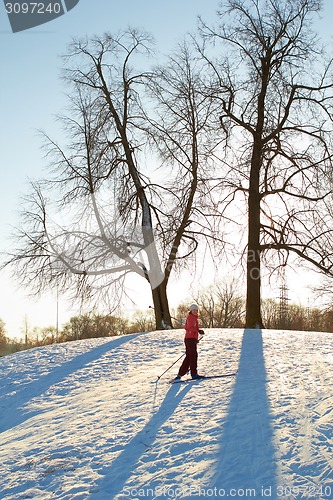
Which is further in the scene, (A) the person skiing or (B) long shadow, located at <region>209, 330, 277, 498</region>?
(A) the person skiing

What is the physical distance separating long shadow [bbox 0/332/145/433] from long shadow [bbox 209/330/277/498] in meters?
4.28

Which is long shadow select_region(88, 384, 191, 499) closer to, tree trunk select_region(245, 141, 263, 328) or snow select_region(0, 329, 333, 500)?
snow select_region(0, 329, 333, 500)

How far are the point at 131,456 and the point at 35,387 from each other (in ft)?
17.0

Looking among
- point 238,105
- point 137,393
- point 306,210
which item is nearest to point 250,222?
point 306,210

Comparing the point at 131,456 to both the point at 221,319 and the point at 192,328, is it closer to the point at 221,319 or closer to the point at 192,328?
the point at 192,328

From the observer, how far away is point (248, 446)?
6848mm

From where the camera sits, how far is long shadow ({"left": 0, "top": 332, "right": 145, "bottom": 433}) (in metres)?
9.77

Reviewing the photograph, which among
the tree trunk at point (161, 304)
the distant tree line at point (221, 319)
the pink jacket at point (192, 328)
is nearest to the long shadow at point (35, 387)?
the pink jacket at point (192, 328)

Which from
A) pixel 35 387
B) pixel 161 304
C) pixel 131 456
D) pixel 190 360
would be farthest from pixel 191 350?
pixel 161 304

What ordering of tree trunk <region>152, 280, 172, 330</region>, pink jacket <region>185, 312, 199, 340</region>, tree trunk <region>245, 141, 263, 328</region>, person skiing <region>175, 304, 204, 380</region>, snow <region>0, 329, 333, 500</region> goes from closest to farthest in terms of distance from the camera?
snow <region>0, 329, 333, 500</region>
person skiing <region>175, 304, 204, 380</region>
pink jacket <region>185, 312, 199, 340</region>
tree trunk <region>245, 141, 263, 328</region>
tree trunk <region>152, 280, 172, 330</region>

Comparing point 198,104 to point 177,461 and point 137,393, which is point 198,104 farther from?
point 177,461

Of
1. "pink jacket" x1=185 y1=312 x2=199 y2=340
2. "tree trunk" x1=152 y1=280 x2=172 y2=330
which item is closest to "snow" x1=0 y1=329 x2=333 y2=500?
"pink jacket" x1=185 y1=312 x2=199 y2=340

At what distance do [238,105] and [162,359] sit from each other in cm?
1058

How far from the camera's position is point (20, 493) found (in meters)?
6.46
